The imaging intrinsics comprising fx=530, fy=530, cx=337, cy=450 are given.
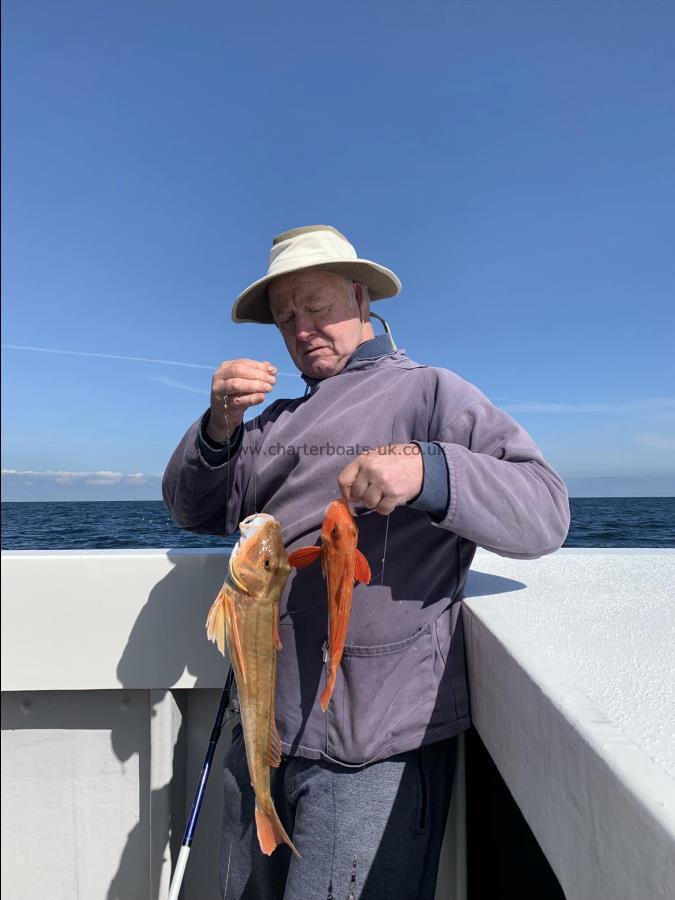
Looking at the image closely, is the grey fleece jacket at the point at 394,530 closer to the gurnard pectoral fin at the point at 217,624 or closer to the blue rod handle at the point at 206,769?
the gurnard pectoral fin at the point at 217,624

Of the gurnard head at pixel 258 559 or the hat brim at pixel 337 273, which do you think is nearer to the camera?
the gurnard head at pixel 258 559

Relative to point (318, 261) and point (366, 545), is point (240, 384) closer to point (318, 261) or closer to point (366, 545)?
point (318, 261)

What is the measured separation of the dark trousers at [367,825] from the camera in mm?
1706

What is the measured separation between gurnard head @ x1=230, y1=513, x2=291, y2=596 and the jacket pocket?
0.36 meters

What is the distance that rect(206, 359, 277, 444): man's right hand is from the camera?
195 cm

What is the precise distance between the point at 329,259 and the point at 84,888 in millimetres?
3284

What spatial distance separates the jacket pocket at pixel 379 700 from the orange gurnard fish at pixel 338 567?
12 cm

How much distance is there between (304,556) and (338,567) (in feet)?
0.42

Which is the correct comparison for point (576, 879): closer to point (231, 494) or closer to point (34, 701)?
point (231, 494)

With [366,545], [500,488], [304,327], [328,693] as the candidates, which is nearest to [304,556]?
[366,545]

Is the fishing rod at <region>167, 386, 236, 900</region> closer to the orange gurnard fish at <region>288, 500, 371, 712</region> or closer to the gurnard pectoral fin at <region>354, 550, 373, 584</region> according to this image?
the orange gurnard fish at <region>288, 500, 371, 712</region>

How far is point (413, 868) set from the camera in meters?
1.75

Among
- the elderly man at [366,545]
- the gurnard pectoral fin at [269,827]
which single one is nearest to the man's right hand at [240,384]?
the elderly man at [366,545]

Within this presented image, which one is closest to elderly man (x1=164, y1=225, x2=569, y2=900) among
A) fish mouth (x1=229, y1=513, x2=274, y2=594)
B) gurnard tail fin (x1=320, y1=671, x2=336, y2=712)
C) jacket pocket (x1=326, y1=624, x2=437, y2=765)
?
jacket pocket (x1=326, y1=624, x2=437, y2=765)
